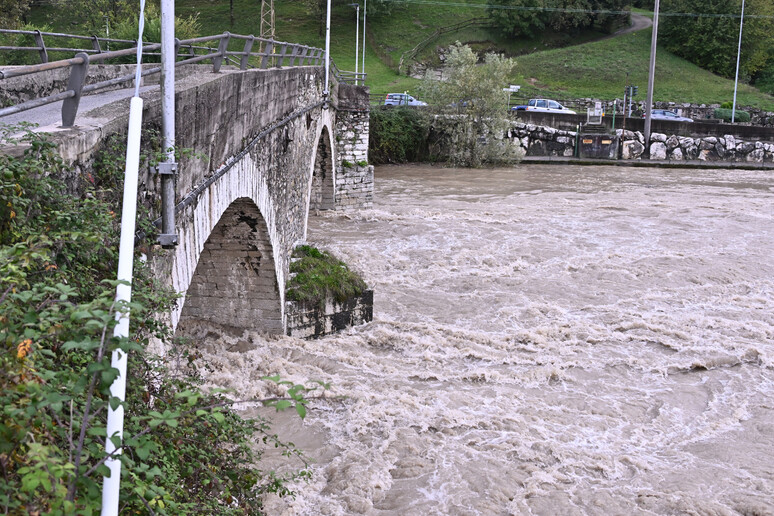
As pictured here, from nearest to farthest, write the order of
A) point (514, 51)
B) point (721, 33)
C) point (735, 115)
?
1. point (735, 115)
2. point (721, 33)
3. point (514, 51)

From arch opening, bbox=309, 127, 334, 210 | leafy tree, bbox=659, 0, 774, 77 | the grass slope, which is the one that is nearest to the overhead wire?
leafy tree, bbox=659, 0, 774, 77

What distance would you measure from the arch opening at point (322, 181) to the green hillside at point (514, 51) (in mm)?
23323

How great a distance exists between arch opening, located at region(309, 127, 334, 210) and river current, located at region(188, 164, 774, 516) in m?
1.95

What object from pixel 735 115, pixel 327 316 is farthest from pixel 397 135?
pixel 327 316

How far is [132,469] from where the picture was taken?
11.0ft

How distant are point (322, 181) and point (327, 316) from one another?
11.1m

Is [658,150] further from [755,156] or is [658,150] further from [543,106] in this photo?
[543,106]

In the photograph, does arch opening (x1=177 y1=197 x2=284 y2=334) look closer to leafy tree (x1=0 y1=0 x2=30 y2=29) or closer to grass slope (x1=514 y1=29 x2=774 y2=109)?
leafy tree (x1=0 y1=0 x2=30 y2=29)

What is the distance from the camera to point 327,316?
40.1ft

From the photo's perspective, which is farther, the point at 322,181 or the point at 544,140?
the point at 544,140

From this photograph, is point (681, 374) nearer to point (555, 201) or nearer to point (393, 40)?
point (555, 201)

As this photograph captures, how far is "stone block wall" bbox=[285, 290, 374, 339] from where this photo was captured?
38.8 feet

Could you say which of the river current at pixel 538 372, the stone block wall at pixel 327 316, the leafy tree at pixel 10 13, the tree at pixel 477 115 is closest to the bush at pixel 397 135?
→ the tree at pixel 477 115

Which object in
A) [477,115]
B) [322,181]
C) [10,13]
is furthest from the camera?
[10,13]
